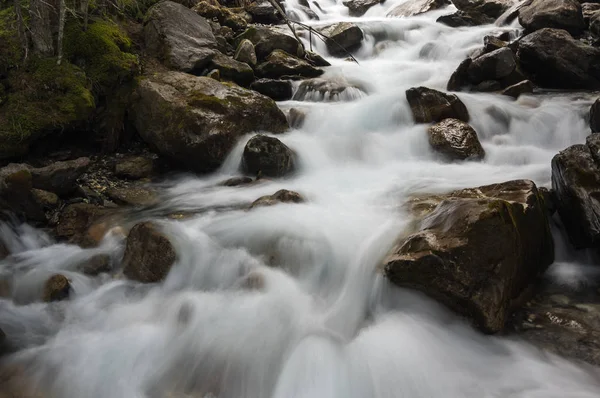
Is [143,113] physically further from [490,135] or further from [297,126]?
[490,135]

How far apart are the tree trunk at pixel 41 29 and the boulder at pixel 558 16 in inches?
509

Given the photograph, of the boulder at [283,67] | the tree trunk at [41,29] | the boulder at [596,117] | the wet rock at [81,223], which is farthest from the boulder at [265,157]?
the boulder at [596,117]

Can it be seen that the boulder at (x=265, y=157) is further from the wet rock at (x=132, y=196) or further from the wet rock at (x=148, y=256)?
the wet rock at (x=148, y=256)

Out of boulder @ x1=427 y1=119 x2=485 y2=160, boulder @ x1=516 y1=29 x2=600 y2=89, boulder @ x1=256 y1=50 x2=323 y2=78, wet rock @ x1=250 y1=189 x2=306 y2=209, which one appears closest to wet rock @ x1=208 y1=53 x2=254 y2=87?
boulder @ x1=256 y1=50 x2=323 y2=78


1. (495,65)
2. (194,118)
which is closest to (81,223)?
(194,118)

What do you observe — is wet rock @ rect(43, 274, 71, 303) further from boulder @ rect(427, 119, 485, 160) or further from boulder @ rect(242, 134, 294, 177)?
boulder @ rect(427, 119, 485, 160)

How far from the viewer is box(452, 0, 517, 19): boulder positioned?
51.0ft

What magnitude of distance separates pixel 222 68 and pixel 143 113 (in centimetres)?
288

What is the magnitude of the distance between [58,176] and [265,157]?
2953 mm

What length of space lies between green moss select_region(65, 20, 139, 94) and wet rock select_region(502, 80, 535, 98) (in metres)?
8.20

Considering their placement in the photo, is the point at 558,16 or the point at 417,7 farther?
the point at 417,7

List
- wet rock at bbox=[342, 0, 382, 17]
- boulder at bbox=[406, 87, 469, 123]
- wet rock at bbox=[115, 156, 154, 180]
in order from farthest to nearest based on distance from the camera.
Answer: wet rock at bbox=[342, 0, 382, 17] → boulder at bbox=[406, 87, 469, 123] → wet rock at bbox=[115, 156, 154, 180]

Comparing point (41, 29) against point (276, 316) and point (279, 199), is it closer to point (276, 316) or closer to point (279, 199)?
point (279, 199)

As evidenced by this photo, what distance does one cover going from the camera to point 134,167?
21.2ft
